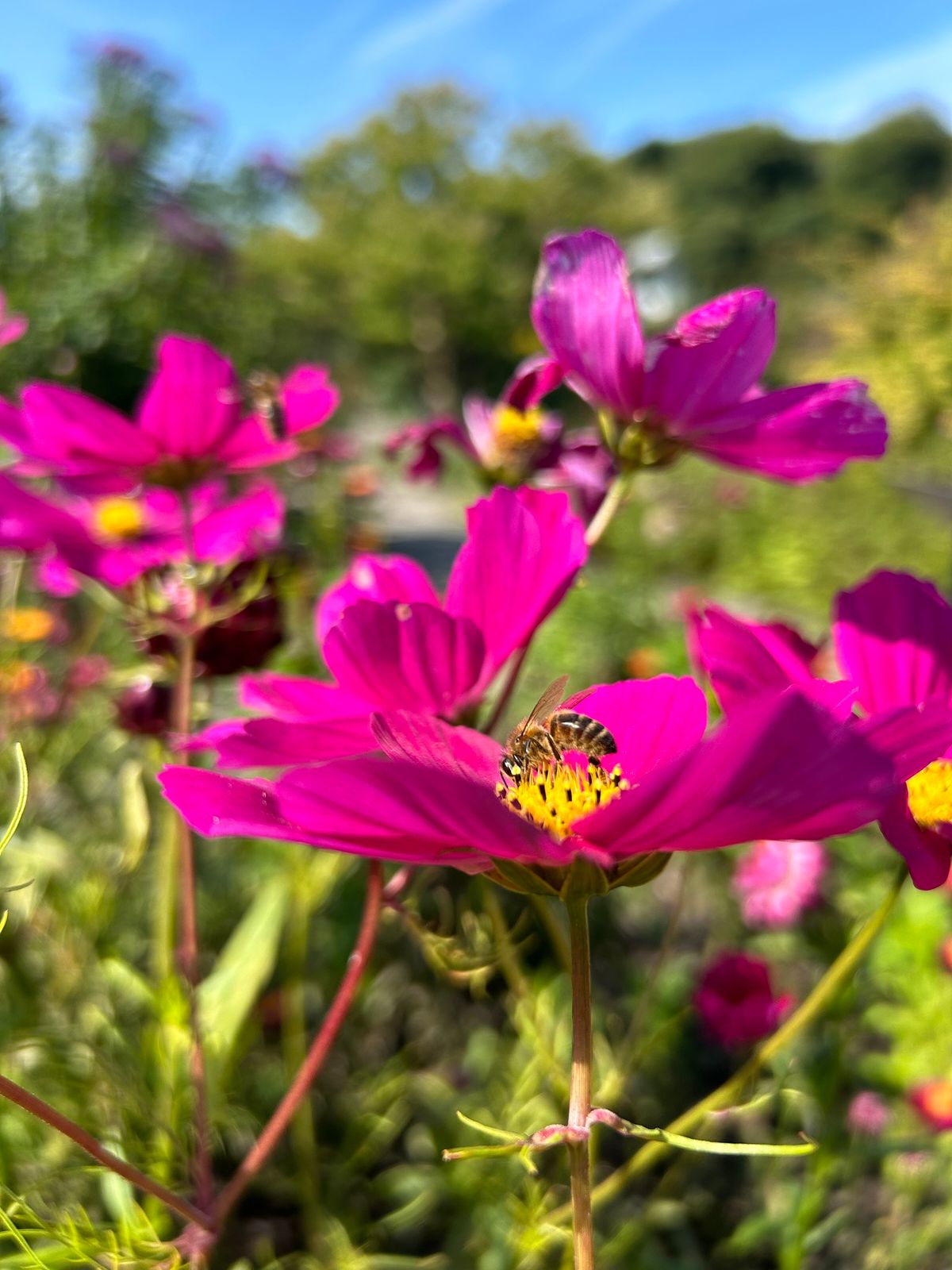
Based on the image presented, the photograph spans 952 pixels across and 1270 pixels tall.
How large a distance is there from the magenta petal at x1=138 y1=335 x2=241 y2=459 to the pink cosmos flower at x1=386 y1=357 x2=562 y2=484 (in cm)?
9

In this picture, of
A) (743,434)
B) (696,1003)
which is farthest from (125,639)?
(743,434)

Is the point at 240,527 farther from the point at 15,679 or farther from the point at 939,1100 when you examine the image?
the point at 939,1100

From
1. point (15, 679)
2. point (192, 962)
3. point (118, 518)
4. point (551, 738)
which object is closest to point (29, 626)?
point (15, 679)

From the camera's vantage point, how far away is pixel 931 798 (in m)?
0.26

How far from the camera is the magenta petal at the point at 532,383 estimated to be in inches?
14.6

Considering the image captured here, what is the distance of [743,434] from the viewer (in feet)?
1.09

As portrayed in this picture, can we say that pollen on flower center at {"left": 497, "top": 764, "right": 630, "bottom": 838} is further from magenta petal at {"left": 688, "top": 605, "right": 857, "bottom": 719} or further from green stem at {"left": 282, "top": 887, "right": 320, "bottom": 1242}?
green stem at {"left": 282, "top": 887, "right": 320, "bottom": 1242}

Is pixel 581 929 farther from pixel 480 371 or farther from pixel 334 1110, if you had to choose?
pixel 480 371

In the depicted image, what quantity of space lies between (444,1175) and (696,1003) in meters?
0.22

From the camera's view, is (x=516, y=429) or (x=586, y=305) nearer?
(x=586, y=305)

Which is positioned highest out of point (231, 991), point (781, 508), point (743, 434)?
point (781, 508)

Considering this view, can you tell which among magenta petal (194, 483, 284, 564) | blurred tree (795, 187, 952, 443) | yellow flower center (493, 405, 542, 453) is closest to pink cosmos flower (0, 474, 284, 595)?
magenta petal (194, 483, 284, 564)

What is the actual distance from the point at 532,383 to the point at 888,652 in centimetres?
18

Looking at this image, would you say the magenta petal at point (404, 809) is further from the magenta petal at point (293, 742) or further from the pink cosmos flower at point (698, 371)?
the pink cosmos flower at point (698, 371)
